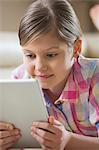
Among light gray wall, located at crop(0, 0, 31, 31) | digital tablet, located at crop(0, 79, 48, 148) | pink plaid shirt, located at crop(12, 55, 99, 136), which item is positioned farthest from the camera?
light gray wall, located at crop(0, 0, 31, 31)

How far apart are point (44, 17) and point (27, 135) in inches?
6.3

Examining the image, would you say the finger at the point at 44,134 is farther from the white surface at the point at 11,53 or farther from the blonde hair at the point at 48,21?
the white surface at the point at 11,53

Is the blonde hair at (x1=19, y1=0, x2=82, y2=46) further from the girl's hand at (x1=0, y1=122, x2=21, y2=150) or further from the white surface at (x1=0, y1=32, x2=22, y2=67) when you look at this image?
the white surface at (x1=0, y1=32, x2=22, y2=67)

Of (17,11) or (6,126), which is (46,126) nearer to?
(6,126)

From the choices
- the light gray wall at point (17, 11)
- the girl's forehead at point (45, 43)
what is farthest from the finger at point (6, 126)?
the light gray wall at point (17, 11)

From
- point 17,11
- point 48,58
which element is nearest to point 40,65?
point 48,58

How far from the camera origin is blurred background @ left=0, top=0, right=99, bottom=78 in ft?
2.07

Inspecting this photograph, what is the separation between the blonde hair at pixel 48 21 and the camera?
1.52 ft

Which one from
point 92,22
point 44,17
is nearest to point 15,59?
point 92,22

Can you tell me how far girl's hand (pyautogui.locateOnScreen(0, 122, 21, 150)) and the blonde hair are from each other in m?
0.12

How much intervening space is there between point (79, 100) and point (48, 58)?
99 mm

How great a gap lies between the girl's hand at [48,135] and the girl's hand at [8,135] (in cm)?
2

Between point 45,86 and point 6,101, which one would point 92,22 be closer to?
point 45,86

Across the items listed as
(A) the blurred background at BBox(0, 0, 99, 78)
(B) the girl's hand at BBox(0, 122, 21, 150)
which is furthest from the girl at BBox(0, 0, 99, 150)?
(A) the blurred background at BBox(0, 0, 99, 78)
